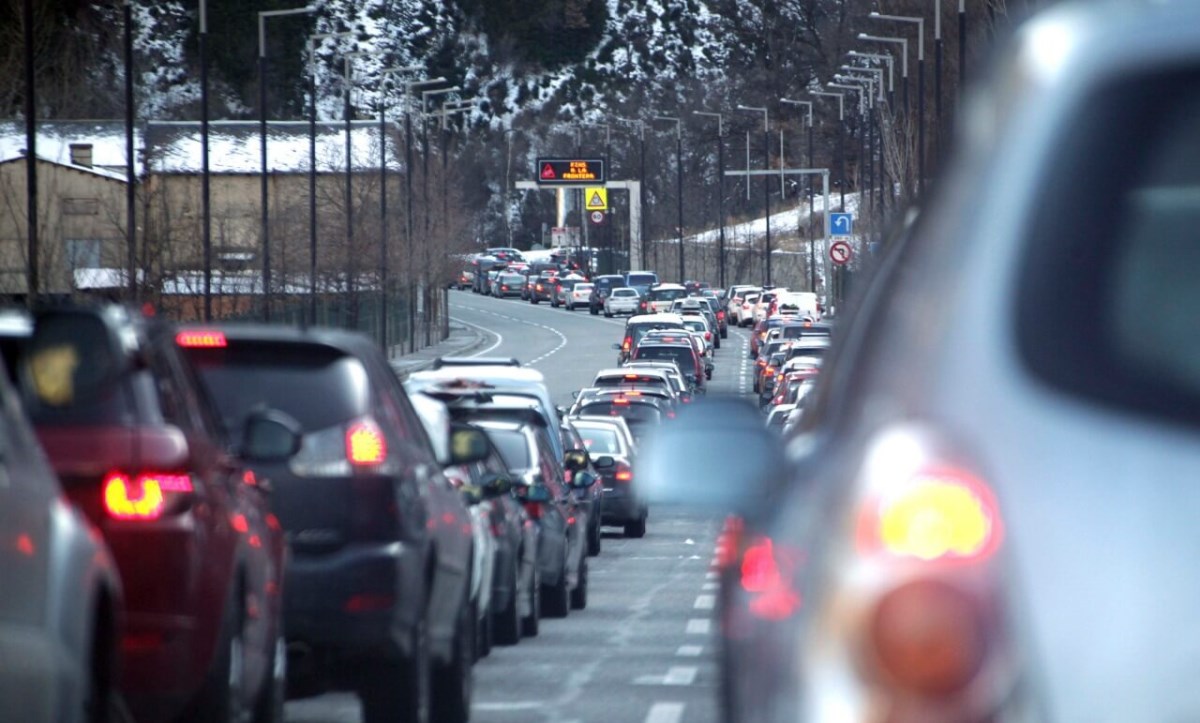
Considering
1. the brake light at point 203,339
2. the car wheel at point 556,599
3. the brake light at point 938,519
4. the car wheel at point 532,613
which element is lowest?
the car wheel at point 556,599

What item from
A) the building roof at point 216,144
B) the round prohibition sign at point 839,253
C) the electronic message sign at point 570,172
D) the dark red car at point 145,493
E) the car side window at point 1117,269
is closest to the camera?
the car side window at point 1117,269

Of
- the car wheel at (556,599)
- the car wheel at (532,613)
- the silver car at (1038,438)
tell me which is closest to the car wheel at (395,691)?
the car wheel at (532,613)

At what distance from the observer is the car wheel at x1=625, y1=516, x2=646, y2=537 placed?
97.5ft

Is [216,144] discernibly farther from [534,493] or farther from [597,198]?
[534,493]

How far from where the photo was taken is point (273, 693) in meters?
8.55

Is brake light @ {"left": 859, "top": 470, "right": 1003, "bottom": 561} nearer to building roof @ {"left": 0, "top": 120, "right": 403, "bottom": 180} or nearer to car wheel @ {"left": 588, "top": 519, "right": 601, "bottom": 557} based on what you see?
car wheel @ {"left": 588, "top": 519, "right": 601, "bottom": 557}

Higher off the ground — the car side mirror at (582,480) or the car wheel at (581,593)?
the car side mirror at (582,480)

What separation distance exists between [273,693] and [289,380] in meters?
1.48

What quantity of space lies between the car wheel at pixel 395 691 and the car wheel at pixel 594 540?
1578cm

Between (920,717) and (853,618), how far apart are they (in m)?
0.13

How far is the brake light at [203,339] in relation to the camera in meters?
9.52

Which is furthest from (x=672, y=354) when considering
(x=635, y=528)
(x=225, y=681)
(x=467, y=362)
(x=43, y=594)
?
(x=43, y=594)

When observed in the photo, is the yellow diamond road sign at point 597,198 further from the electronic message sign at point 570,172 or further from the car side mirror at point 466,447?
the car side mirror at point 466,447

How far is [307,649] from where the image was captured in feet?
30.9
